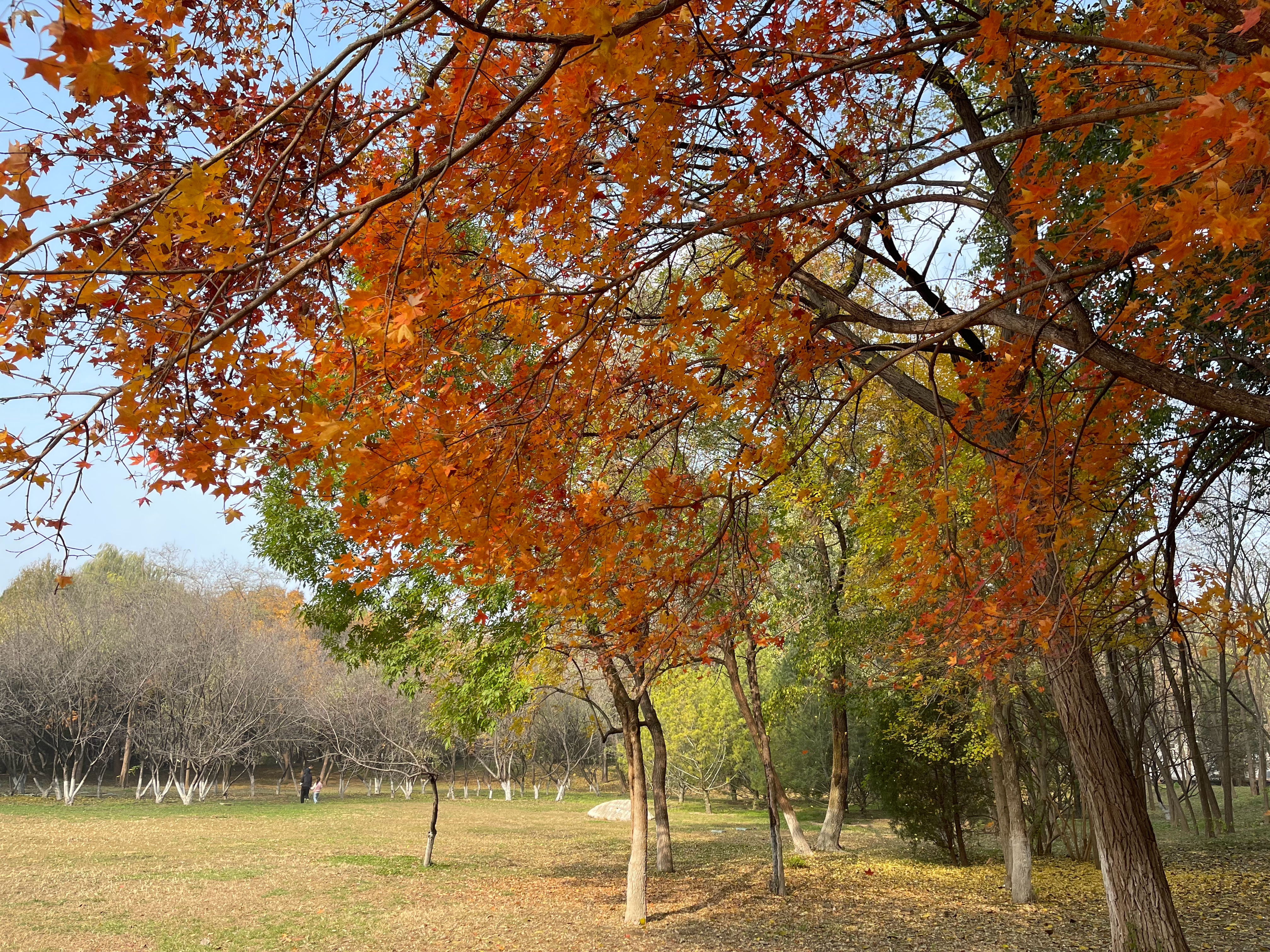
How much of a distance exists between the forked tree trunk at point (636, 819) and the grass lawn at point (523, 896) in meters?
0.27

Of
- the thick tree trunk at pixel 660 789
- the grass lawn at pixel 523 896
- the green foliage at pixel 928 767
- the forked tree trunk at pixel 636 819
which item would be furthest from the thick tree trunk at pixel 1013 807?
the forked tree trunk at pixel 636 819

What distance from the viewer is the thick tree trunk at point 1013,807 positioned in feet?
34.9

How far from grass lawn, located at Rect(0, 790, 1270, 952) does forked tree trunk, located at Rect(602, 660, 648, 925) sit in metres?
0.27

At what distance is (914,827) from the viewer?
14352mm

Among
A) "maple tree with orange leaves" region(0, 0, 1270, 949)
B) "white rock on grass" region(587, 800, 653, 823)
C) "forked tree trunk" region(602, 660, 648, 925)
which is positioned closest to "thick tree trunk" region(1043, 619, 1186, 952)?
"maple tree with orange leaves" region(0, 0, 1270, 949)

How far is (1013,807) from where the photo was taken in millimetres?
10781

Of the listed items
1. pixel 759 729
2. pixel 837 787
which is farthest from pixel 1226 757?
pixel 759 729

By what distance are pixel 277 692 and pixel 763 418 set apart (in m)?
31.6

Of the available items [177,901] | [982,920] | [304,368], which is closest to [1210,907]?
[982,920]

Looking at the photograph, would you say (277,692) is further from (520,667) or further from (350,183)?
(350,183)

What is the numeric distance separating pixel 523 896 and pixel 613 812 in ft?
52.9

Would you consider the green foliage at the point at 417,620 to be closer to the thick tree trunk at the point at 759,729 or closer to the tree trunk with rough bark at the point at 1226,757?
the thick tree trunk at the point at 759,729

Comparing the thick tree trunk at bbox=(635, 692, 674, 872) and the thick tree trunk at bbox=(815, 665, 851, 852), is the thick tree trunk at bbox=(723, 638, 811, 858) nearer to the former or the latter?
the thick tree trunk at bbox=(815, 665, 851, 852)

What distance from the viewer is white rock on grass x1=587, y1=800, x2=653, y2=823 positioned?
26375mm
